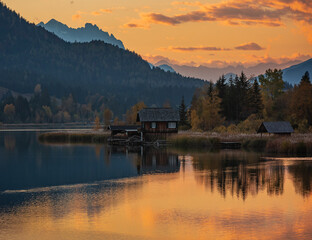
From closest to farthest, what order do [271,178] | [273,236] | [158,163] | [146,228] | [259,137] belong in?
[273,236] < [146,228] < [271,178] < [158,163] < [259,137]

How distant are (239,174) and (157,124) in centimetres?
5114

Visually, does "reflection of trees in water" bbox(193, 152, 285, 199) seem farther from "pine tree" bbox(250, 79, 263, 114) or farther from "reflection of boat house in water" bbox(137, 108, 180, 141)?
"pine tree" bbox(250, 79, 263, 114)

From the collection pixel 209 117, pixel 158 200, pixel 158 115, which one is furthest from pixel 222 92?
pixel 158 200

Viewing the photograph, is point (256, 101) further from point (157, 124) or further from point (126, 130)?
point (126, 130)

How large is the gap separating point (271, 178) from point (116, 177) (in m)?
14.6

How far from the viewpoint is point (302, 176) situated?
4416 cm

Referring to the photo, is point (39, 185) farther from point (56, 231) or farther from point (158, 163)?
point (158, 163)

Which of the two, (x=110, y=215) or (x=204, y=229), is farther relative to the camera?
(x=110, y=215)

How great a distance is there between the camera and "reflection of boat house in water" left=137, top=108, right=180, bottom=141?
95750 millimetres

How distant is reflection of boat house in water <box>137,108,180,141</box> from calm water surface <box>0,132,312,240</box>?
3895 cm

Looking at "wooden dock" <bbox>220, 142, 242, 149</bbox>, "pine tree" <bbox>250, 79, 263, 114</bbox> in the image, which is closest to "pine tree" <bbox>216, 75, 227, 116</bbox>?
"pine tree" <bbox>250, 79, 263, 114</bbox>

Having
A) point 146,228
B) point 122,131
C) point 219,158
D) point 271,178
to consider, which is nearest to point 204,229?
point 146,228

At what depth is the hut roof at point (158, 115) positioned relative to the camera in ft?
314

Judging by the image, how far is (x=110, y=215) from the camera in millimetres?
29188
